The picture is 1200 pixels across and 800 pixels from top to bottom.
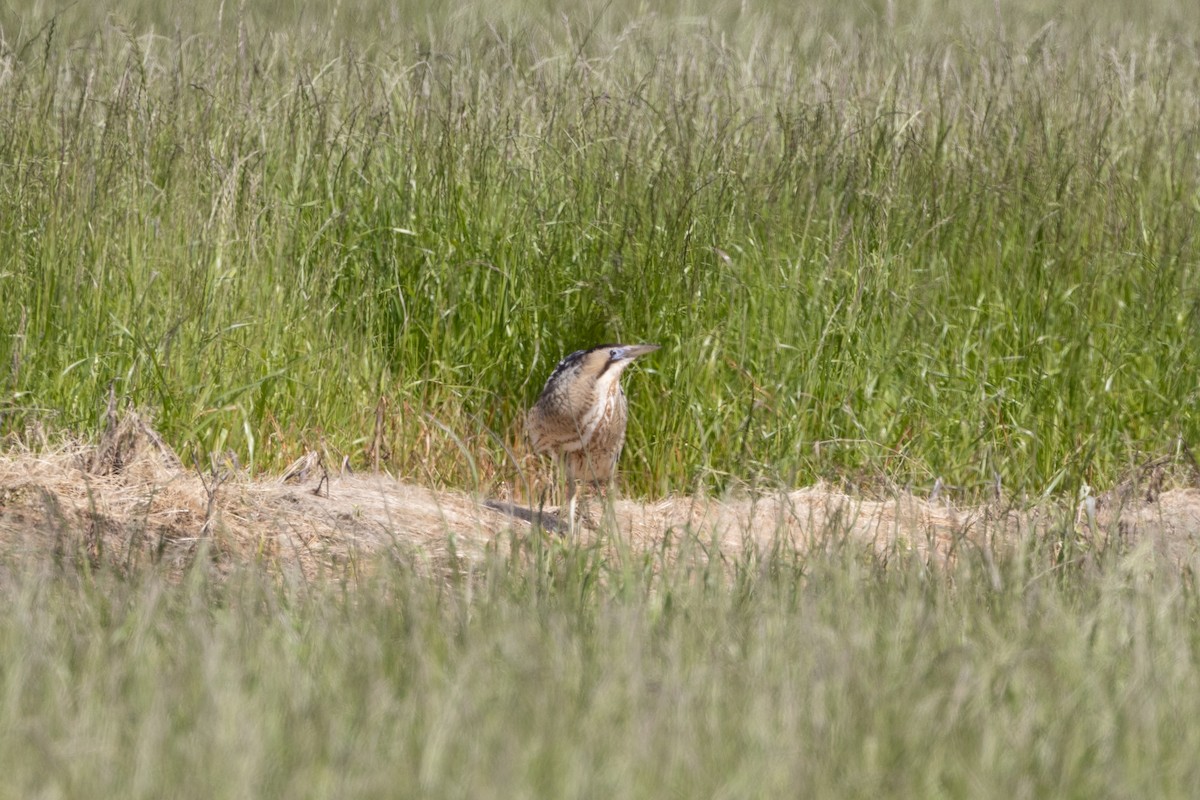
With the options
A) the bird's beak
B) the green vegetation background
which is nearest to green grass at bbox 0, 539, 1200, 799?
the bird's beak

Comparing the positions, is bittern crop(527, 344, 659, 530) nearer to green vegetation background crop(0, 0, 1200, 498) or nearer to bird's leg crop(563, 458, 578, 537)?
bird's leg crop(563, 458, 578, 537)

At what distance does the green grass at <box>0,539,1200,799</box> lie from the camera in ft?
9.00

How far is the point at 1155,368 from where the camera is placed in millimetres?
6191

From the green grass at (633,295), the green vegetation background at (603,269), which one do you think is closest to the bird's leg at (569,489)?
the green vegetation background at (603,269)

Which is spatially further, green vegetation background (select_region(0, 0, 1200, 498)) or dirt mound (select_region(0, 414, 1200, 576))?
green vegetation background (select_region(0, 0, 1200, 498))

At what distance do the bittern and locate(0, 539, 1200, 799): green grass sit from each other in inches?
48.5

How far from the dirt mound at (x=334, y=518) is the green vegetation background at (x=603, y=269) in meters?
0.26

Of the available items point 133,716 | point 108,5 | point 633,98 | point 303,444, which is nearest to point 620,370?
point 303,444

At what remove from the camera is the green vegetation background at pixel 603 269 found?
5.93m

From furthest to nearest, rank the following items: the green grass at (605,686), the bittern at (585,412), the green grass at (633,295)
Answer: the bittern at (585,412) < the green grass at (633,295) < the green grass at (605,686)

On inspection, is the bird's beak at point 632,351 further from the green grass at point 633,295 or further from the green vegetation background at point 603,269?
the green vegetation background at point 603,269

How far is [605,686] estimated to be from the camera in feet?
9.92

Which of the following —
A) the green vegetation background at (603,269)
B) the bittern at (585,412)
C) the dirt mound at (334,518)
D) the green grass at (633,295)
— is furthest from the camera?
the green vegetation background at (603,269)

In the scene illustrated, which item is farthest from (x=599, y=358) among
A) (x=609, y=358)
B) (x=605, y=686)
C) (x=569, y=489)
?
(x=605, y=686)
